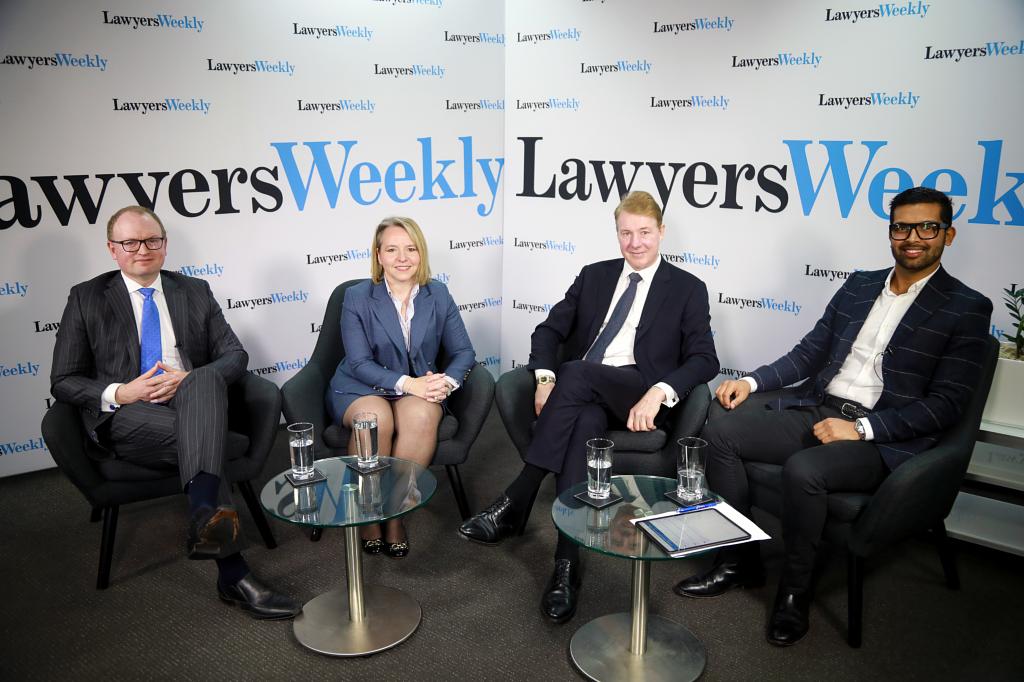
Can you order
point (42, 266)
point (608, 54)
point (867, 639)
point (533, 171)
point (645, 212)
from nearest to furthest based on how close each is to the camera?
point (867, 639)
point (645, 212)
point (42, 266)
point (608, 54)
point (533, 171)

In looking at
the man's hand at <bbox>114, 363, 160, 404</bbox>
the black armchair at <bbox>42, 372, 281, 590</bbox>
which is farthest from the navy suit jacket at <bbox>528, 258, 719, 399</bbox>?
the man's hand at <bbox>114, 363, 160, 404</bbox>

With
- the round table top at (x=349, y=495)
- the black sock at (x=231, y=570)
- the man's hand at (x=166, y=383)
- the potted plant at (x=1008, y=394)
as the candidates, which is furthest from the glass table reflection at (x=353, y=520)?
the potted plant at (x=1008, y=394)

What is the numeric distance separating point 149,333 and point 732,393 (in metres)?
2.34

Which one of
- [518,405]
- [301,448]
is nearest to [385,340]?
[518,405]

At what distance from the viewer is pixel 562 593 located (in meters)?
3.04

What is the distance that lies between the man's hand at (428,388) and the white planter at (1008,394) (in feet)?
6.86

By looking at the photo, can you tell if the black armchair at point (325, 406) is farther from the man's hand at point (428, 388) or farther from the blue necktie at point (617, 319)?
the blue necktie at point (617, 319)

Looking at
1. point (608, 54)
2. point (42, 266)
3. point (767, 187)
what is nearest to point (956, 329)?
point (767, 187)

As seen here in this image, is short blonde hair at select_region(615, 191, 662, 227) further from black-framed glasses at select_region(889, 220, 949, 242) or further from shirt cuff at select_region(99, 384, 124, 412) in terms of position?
shirt cuff at select_region(99, 384, 124, 412)

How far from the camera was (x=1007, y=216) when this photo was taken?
370 cm

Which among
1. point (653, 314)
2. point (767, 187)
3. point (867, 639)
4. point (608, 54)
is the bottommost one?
point (867, 639)

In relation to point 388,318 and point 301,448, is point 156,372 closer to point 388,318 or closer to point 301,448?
point 301,448

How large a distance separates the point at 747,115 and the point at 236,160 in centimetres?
263

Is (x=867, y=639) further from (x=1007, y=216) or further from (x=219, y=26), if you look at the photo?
(x=219, y=26)
